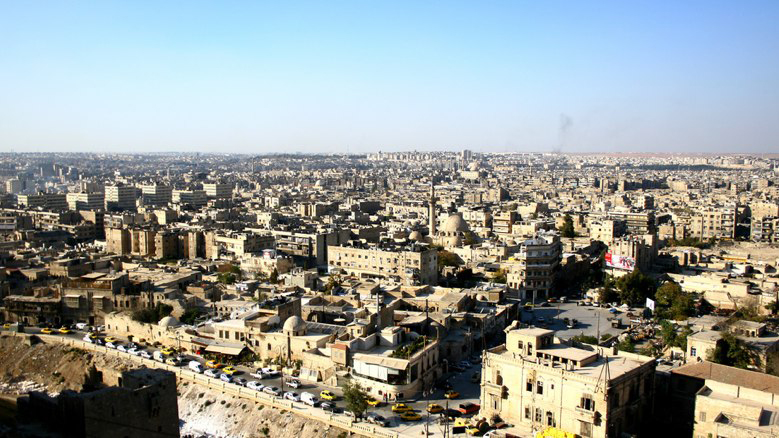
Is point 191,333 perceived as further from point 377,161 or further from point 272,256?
point 377,161

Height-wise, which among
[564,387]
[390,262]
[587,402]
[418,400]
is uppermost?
[390,262]

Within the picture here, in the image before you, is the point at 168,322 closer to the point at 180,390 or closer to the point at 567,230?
the point at 180,390

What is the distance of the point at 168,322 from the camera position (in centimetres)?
2145

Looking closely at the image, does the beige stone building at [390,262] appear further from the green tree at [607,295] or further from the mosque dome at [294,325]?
the mosque dome at [294,325]

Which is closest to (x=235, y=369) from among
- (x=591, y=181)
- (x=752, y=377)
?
(x=752, y=377)

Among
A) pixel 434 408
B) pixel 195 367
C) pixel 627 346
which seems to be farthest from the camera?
pixel 627 346

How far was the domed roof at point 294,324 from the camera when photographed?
1908 cm

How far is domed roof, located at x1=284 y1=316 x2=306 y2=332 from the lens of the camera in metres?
19.1

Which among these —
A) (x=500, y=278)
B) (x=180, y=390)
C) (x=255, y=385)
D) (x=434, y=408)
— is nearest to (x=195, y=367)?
(x=180, y=390)

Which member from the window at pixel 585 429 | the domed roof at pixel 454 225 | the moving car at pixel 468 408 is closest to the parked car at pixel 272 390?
the moving car at pixel 468 408

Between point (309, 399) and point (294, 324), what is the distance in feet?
10.0

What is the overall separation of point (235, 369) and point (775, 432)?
12.6 meters

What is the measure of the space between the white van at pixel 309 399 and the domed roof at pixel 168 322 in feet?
21.6

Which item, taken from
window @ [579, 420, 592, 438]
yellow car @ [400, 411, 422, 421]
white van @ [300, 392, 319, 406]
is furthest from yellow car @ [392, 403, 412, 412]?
window @ [579, 420, 592, 438]
